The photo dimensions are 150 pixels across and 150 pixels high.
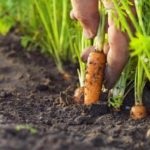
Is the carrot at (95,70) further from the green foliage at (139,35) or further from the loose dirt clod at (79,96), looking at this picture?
the green foliage at (139,35)

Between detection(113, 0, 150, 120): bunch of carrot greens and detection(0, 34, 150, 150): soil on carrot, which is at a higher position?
detection(113, 0, 150, 120): bunch of carrot greens

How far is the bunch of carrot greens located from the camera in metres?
2.64

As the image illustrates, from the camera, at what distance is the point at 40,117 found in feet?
9.88

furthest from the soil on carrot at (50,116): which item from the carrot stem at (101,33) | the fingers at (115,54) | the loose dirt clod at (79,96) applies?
the carrot stem at (101,33)

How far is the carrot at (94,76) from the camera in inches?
122

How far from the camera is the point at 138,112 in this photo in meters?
3.00

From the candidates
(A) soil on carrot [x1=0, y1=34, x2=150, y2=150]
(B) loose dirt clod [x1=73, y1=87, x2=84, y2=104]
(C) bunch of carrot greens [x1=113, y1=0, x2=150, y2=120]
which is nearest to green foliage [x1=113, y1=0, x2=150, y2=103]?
(C) bunch of carrot greens [x1=113, y1=0, x2=150, y2=120]

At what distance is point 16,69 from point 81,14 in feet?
4.14

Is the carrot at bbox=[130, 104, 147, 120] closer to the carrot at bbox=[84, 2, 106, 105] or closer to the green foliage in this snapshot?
the green foliage

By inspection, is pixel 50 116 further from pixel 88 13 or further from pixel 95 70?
pixel 88 13

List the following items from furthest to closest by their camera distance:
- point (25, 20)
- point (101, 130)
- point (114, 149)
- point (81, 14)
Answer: point (25, 20), point (81, 14), point (101, 130), point (114, 149)

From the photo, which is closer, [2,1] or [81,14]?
[81,14]

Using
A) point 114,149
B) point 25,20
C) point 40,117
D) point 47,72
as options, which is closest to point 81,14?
point 40,117

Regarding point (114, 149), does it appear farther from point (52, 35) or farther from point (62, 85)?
point (52, 35)
